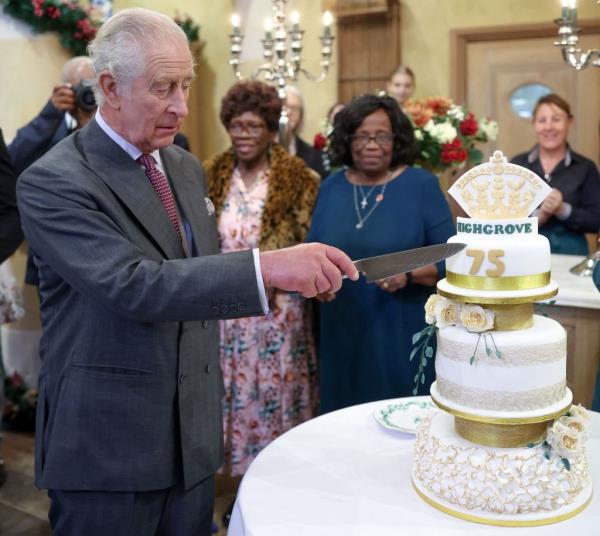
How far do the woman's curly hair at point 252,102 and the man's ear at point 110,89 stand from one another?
1502 mm

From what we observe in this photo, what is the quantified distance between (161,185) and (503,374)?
822 mm

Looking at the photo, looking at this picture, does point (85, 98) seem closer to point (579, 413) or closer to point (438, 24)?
point (579, 413)

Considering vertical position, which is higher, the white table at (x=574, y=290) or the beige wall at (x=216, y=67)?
the beige wall at (x=216, y=67)

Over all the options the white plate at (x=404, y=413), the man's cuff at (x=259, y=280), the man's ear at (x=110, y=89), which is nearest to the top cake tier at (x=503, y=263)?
the man's cuff at (x=259, y=280)

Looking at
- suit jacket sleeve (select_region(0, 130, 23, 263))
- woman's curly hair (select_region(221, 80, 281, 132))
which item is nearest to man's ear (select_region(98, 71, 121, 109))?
suit jacket sleeve (select_region(0, 130, 23, 263))

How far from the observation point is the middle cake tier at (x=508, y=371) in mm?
1279

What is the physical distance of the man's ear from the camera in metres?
1.49

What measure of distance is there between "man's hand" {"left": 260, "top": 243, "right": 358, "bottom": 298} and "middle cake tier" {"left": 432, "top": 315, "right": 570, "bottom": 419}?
0.76ft

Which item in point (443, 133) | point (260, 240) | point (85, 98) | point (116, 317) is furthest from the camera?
point (443, 133)

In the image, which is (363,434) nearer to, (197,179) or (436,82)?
(197,179)

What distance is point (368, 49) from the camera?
5.42 metres

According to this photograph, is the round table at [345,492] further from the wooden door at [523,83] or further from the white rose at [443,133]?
the wooden door at [523,83]

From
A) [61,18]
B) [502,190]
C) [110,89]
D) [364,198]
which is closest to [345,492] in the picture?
[502,190]

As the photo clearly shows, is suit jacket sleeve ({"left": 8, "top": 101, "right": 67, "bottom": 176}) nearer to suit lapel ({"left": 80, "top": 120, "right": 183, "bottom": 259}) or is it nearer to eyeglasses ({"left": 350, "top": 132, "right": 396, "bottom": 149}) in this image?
eyeglasses ({"left": 350, "top": 132, "right": 396, "bottom": 149})
